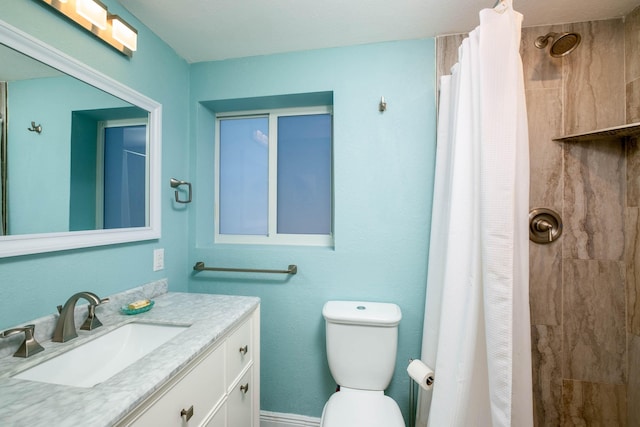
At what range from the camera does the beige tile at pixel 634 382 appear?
1188 millimetres

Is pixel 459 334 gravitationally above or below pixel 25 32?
below

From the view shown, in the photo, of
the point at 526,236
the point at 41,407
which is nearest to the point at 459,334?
the point at 526,236

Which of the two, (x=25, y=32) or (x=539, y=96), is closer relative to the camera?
(x=25, y=32)

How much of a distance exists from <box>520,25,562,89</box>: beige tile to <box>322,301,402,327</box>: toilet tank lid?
1.44 metres

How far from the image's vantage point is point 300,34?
1353 millimetres

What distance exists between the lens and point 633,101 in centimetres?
122

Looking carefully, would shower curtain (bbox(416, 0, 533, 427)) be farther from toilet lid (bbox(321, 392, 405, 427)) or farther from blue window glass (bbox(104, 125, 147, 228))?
blue window glass (bbox(104, 125, 147, 228))

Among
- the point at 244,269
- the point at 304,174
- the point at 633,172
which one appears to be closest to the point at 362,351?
the point at 244,269

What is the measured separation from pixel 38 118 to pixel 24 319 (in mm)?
683

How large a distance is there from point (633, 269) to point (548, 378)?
2.31ft

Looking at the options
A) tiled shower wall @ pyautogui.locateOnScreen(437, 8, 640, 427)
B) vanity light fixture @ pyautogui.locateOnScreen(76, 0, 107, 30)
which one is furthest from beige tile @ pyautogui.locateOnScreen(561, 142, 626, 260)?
vanity light fixture @ pyautogui.locateOnScreen(76, 0, 107, 30)

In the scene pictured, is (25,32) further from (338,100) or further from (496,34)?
(496,34)

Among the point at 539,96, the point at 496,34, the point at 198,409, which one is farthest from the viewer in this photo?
the point at 539,96

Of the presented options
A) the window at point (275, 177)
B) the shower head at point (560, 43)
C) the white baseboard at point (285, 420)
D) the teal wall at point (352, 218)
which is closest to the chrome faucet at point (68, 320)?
the teal wall at point (352, 218)
